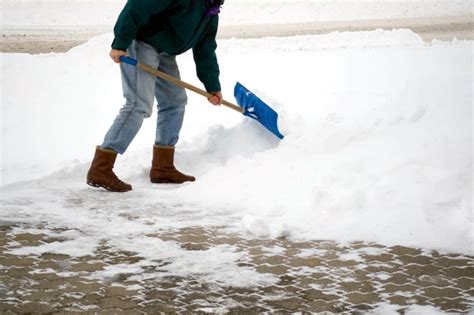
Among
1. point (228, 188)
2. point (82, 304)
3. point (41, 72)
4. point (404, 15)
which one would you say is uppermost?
point (404, 15)

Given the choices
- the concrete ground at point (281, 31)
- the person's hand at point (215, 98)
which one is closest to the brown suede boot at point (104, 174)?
the person's hand at point (215, 98)

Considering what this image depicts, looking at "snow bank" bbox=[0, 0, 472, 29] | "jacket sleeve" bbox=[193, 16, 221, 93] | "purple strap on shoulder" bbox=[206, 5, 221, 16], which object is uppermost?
"snow bank" bbox=[0, 0, 472, 29]

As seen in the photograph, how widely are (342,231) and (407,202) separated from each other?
47cm

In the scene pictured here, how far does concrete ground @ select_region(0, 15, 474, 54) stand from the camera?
644 inches

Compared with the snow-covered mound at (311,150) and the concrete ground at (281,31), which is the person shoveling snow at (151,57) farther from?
→ the concrete ground at (281,31)

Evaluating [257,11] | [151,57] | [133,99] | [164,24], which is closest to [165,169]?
[133,99]

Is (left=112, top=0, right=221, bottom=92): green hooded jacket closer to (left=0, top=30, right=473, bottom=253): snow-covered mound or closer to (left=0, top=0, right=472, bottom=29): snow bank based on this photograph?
(left=0, top=30, right=473, bottom=253): snow-covered mound

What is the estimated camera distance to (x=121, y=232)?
4434 millimetres

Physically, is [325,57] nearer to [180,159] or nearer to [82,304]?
[180,159]

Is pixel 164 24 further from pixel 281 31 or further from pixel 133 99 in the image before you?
pixel 281 31

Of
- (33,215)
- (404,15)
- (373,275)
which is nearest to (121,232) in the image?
(33,215)

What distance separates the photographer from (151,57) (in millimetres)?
5461

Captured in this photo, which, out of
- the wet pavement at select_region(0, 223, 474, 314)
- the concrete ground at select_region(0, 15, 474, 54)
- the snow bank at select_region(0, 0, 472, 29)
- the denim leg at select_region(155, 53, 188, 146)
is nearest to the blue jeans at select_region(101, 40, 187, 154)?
the denim leg at select_region(155, 53, 188, 146)

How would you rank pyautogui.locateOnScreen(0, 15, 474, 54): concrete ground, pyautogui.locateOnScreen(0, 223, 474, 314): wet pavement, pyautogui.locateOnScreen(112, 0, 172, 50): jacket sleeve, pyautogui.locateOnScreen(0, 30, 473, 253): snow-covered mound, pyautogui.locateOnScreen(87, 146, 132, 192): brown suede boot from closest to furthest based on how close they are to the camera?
pyautogui.locateOnScreen(0, 223, 474, 314): wet pavement
pyautogui.locateOnScreen(0, 30, 473, 253): snow-covered mound
pyautogui.locateOnScreen(112, 0, 172, 50): jacket sleeve
pyautogui.locateOnScreen(87, 146, 132, 192): brown suede boot
pyautogui.locateOnScreen(0, 15, 474, 54): concrete ground
